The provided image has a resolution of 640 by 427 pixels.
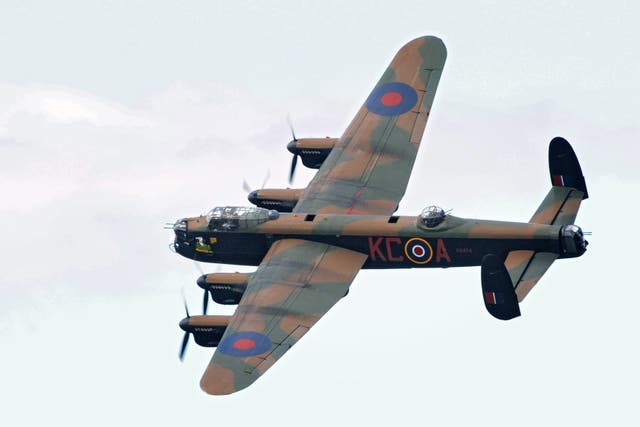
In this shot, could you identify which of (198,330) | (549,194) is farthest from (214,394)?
(549,194)

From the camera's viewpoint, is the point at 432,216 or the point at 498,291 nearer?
the point at 498,291

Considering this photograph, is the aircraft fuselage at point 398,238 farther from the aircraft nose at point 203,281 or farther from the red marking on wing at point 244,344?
the red marking on wing at point 244,344

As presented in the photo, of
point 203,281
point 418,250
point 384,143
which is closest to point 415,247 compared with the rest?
point 418,250

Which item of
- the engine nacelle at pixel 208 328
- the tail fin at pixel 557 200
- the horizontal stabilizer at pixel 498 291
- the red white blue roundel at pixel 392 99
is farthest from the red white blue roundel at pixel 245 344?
the red white blue roundel at pixel 392 99

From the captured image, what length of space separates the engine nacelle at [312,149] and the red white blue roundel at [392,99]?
7.96 ft

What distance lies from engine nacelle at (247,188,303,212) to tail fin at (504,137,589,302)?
36.3 feet

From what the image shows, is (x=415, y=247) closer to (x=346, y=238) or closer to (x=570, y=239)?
(x=346, y=238)

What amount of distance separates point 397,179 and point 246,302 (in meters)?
9.23

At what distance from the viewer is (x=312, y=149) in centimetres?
8069

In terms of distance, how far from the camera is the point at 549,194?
2849 inches

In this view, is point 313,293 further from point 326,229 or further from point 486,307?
point 486,307

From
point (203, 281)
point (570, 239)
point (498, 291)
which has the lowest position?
point (498, 291)

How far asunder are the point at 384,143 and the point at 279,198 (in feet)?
16.6

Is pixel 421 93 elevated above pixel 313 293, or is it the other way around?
pixel 421 93
